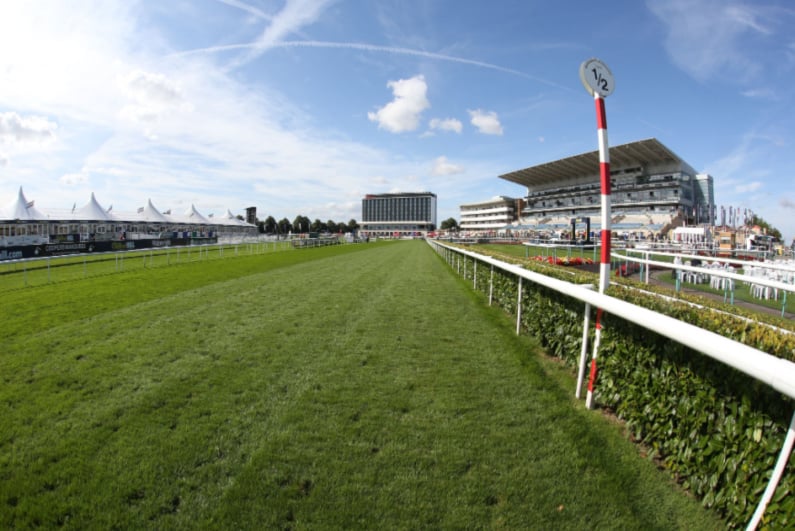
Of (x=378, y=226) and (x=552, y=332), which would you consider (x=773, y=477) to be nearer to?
(x=552, y=332)

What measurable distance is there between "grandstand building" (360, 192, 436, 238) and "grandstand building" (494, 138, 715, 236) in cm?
7504

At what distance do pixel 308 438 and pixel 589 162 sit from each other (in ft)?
283

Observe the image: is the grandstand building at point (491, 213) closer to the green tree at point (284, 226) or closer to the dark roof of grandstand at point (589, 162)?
the dark roof of grandstand at point (589, 162)

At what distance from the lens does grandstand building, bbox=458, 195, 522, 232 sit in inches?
4508

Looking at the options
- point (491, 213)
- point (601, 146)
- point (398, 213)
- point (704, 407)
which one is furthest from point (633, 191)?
point (398, 213)

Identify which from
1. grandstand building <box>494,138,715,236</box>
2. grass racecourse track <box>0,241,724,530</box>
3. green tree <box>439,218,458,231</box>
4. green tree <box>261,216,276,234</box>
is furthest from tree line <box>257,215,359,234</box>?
grass racecourse track <box>0,241,724,530</box>

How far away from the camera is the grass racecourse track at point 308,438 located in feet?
6.39

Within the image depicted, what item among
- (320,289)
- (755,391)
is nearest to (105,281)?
(320,289)

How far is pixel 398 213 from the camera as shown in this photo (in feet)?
556

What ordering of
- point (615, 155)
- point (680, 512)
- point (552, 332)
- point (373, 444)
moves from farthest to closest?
point (615, 155), point (552, 332), point (373, 444), point (680, 512)

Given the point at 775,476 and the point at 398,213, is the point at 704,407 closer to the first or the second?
the point at 775,476

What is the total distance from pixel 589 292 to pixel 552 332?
158 centimetres

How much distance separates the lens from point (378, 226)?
167500mm

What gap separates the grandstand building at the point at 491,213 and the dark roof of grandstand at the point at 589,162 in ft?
48.9
